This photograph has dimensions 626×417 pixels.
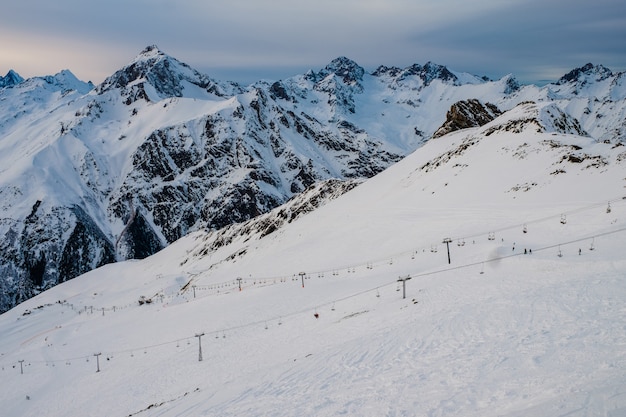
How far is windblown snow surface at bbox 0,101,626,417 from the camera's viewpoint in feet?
42.8

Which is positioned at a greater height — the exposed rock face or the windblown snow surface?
the exposed rock face

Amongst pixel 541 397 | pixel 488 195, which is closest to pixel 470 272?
pixel 541 397

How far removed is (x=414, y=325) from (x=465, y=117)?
10522 cm

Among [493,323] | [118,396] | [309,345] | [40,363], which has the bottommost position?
[40,363]

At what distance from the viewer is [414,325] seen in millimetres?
18734

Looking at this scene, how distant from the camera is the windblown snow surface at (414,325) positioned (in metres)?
13.0

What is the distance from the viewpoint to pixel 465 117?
114000 millimetres

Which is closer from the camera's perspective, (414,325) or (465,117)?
(414,325)

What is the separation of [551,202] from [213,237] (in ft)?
350

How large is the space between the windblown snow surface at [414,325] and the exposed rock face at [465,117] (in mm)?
48602

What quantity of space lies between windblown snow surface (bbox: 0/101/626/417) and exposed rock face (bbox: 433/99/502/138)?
48602 millimetres

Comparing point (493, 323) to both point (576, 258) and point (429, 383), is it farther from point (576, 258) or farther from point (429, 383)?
point (576, 258)

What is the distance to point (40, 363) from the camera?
42875 millimetres

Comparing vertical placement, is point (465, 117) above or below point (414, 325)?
above
